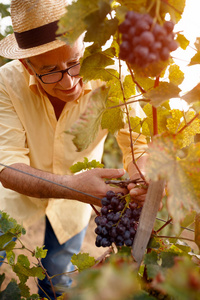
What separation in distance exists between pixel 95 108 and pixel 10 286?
0.50 m

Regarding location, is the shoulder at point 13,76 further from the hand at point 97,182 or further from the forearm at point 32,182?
the hand at point 97,182

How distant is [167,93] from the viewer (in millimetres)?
586

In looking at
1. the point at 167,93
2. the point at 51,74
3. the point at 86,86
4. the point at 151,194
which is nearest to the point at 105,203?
the point at 151,194

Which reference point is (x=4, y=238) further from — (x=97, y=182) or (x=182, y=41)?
(x=182, y=41)

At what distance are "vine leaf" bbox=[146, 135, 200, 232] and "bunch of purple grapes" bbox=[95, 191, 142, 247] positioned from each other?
0.26 meters

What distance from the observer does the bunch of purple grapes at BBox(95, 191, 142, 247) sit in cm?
76

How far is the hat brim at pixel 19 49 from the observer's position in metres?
1.25

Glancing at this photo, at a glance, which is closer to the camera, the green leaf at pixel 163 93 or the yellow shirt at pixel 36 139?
the green leaf at pixel 163 93

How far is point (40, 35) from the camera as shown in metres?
1.27

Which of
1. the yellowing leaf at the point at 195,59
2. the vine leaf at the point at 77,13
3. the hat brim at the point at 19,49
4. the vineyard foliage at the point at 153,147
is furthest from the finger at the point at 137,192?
the hat brim at the point at 19,49

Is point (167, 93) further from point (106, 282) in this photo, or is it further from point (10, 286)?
point (10, 286)

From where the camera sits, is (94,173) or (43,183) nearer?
(94,173)

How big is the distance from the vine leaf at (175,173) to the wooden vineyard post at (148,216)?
114mm

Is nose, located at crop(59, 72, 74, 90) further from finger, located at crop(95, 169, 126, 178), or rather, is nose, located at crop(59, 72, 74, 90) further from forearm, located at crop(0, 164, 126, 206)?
finger, located at crop(95, 169, 126, 178)
